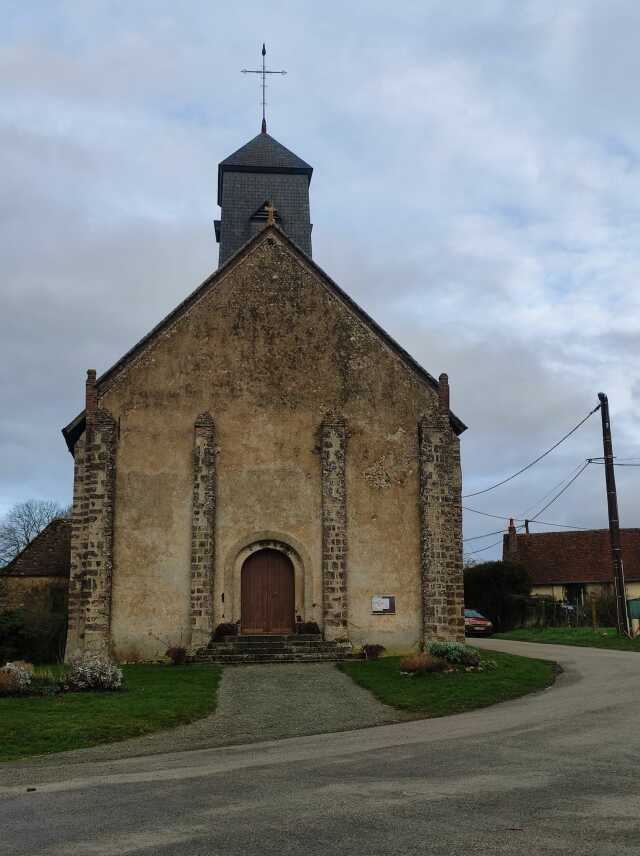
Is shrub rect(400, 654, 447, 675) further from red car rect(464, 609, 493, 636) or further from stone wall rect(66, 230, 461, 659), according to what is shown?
red car rect(464, 609, 493, 636)

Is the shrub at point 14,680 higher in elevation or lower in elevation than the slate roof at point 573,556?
lower

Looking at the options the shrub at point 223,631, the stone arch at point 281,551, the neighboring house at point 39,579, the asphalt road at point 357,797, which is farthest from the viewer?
the neighboring house at point 39,579

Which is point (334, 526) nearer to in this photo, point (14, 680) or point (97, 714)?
point (14, 680)

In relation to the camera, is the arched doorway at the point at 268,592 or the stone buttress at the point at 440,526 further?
the arched doorway at the point at 268,592

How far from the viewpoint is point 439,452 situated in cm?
2361

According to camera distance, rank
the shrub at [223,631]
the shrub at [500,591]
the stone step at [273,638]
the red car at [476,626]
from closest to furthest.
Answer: the stone step at [273,638] < the shrub at [223,631] < the red car at [476,626] < the shrub at [500,591]

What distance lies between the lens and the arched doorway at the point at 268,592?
23109 mm

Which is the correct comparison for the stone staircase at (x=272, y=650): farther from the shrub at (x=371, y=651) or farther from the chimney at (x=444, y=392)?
the chimney at (x=444, y=392)

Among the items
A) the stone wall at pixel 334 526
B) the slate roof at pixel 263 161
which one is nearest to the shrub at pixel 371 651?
the stone wall at pixel 334 526

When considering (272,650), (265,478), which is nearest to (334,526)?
(265,478)

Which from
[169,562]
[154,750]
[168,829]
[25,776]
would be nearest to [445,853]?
[168,829]

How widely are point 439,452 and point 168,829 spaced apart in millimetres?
17683

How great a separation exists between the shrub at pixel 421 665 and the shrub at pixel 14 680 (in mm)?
7444

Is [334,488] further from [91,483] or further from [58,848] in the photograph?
[58,848]
